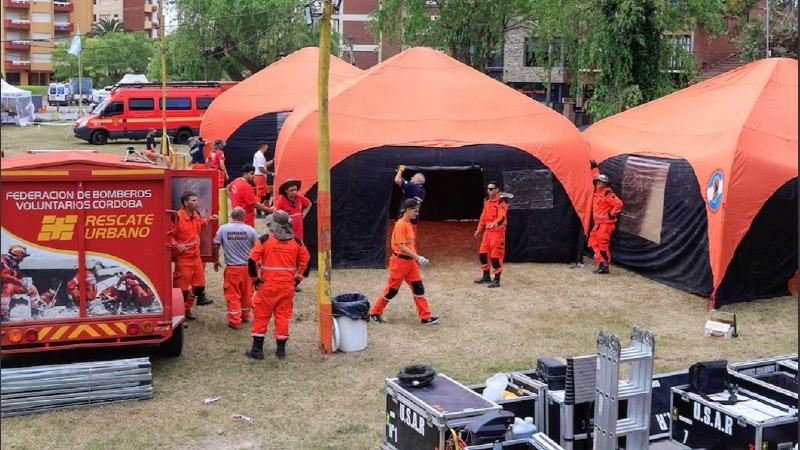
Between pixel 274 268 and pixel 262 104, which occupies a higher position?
pixel 262 104

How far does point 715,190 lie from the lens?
1425cm

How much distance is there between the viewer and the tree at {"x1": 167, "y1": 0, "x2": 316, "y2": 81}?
151 feet

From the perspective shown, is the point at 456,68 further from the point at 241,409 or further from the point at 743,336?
the point at 241,409

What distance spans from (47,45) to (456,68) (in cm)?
7872

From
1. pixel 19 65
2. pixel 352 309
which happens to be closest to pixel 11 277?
pixel 352 309

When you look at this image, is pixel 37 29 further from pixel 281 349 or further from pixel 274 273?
pixel 274 273

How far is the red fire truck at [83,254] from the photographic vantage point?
366 inches

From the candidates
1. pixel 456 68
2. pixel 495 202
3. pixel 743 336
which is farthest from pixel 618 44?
pixel 743 336

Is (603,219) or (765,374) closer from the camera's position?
(765,374)

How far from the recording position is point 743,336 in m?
12.5

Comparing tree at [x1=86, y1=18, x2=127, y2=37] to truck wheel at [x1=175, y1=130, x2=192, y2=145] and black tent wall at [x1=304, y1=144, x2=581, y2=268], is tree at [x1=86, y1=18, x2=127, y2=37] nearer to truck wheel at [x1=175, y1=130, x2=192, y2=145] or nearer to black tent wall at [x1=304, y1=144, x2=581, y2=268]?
truck wheel at [x1=175, y1=130, x2=192, y2=145]

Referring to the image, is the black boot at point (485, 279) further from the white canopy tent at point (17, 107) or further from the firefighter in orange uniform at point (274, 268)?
the white canopy tent at point (17, 107)

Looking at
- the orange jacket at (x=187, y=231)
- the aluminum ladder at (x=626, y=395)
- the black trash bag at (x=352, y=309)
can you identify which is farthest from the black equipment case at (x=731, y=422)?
the orange jacket at (x=187, y=231)

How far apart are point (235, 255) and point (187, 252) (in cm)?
60
